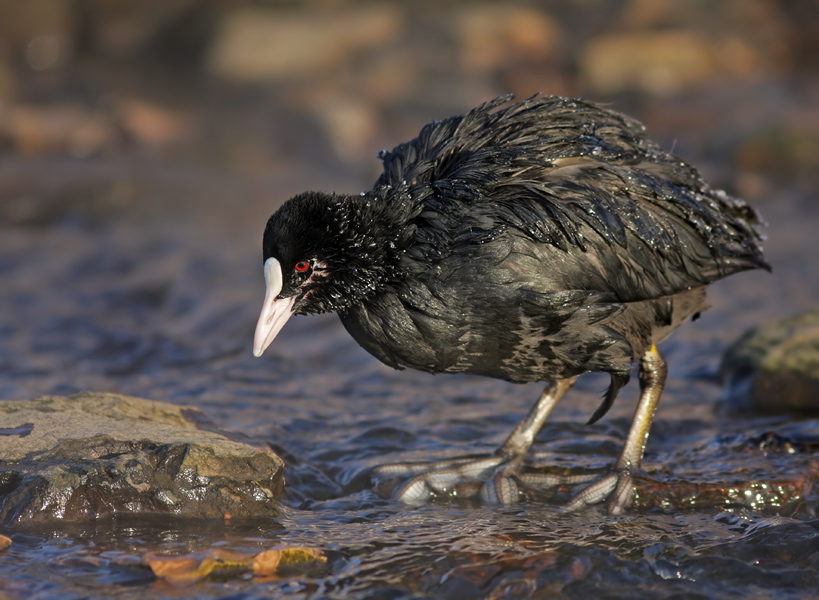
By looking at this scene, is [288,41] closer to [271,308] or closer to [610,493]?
[271,308]

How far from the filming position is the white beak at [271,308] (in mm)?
4398

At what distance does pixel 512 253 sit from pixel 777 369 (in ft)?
7.67

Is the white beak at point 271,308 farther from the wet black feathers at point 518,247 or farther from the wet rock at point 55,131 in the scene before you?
the wet rock at point 55,131

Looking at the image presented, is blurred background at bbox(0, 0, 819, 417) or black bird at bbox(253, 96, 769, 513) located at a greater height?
blurred background at bbox(0, 0, 819, 417)

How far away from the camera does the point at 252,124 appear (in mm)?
13062

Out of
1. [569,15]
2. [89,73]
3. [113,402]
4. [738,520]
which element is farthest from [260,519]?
[569,15]

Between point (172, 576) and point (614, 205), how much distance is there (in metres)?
2.53

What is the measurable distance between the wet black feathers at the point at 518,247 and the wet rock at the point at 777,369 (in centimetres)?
125

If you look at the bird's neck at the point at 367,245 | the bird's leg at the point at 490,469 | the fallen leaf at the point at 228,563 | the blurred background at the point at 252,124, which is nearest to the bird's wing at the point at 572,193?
the bird's neck at the point at 367,245

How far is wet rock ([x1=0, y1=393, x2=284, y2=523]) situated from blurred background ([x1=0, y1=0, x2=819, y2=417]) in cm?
192

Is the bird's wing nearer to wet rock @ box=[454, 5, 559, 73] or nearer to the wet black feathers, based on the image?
the wet black feathers

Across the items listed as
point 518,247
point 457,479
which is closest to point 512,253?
point 518,247

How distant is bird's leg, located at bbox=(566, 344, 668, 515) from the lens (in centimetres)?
461

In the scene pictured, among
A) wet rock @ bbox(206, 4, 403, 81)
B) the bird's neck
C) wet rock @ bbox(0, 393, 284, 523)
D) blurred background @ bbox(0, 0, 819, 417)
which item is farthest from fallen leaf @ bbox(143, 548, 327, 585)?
wet rock @ bbox(206, 4, 403, 81)
